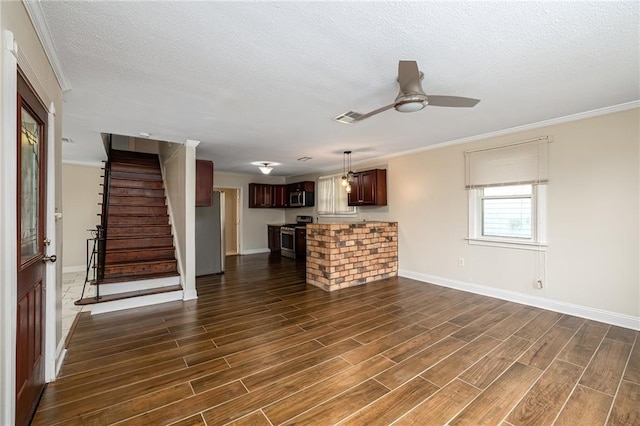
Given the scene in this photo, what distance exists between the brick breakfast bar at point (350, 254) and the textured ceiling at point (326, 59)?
193 centimetres

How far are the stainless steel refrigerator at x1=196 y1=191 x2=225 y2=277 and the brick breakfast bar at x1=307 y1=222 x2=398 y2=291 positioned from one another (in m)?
1.96

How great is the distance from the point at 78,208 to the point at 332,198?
221 inches

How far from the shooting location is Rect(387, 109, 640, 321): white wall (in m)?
3.10

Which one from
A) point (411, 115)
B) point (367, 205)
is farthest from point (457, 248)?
point (411, 115)

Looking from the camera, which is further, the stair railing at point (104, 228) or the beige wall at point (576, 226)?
the stair railing at point (104, 228)

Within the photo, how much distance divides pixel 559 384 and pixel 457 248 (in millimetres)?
2643

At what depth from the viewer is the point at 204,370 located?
2.32 meters

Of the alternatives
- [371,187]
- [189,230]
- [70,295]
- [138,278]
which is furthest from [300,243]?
[70,295]

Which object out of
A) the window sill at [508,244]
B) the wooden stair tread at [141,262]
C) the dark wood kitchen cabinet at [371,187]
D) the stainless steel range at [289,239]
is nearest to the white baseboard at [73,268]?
the wooden stair tread at [141,262]

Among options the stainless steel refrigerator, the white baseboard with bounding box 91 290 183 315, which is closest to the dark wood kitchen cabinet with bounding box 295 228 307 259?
the stainless steel refrigerator

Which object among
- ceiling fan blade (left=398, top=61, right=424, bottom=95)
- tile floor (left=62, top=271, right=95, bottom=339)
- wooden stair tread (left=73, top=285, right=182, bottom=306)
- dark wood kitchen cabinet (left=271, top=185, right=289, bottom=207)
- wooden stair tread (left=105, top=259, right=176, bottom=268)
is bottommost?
tile floor (left=62, top=271, right=95, bottom=339)

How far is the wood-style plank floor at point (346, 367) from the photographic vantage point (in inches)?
72.2

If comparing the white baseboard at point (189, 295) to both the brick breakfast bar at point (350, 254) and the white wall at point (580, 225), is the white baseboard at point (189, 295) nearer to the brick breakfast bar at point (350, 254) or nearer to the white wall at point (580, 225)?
the brick breakfast bar at point (350, 254)

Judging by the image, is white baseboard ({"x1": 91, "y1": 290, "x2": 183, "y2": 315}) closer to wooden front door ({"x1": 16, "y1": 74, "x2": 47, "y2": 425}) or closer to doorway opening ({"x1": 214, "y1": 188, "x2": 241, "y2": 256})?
wooden front door ({"x1": 16, "y1": 74, "x2": 47, "y2": 425})
